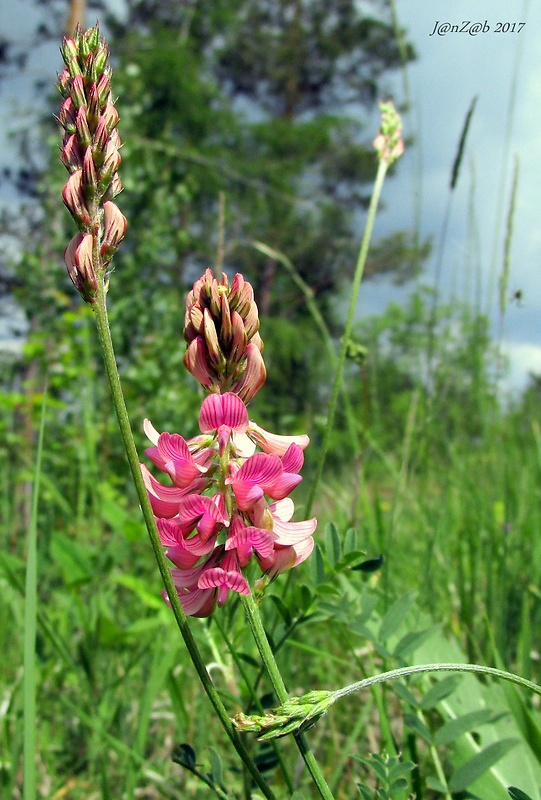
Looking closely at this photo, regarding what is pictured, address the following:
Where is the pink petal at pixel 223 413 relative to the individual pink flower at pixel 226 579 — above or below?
above

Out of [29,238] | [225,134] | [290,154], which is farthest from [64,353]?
[290,154]

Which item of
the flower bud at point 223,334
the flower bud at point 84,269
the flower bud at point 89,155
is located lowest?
the flower bud at point 223,334

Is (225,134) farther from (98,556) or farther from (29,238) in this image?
(98,556)

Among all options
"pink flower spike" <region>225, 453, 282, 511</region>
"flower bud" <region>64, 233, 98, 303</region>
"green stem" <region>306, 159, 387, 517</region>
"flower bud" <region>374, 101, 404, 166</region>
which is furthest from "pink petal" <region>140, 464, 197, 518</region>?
"flower bud" <region>374, 101, 404, 166</region>

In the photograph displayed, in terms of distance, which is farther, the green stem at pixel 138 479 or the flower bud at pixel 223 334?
the flower bud at pixel 223 334

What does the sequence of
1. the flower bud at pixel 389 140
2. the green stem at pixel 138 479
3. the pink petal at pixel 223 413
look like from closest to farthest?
the green stem at pixel 138 479
the pink petal at pixel 223 413
the flower bud at pixel 389 140

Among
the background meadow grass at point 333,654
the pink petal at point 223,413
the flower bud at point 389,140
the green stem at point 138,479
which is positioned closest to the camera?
the green stem at point 138,479

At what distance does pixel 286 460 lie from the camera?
2.04 ft

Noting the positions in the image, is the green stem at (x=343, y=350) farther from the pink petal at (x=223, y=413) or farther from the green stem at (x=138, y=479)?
the green stem at (x=138, y=479)

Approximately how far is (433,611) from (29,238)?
12508 mm

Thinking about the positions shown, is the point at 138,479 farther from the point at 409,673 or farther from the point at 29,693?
the point at 29,693

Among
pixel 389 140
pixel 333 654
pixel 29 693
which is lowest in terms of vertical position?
pixel 333 654

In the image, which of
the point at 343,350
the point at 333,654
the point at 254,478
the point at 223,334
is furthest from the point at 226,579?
the point at 333,654

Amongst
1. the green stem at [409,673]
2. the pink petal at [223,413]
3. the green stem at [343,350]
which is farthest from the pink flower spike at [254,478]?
the green stem at [343,350]
